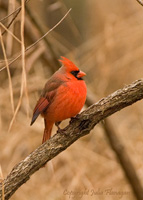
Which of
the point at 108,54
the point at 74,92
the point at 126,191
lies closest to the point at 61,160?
the point at 126,191

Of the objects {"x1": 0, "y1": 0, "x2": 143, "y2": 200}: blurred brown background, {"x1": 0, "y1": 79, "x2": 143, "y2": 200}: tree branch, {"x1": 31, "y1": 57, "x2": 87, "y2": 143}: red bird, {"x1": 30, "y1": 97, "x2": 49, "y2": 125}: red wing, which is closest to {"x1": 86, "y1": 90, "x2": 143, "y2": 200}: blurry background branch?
{"x1": 0, "y1": 0, "x2": 143, "y2": 200}: blurred brown background

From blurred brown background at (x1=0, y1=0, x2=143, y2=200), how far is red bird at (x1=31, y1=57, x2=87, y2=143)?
86 centimetres

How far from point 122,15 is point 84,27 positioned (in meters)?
1.32

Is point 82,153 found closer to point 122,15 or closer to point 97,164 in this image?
point 97,164

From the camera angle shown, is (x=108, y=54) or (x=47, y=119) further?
(x=108, y=54)

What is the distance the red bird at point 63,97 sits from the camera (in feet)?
10.5

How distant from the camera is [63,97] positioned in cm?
325

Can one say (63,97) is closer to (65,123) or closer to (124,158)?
(124,158)

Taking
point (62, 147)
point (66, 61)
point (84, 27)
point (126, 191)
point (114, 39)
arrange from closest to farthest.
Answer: point (62, 147), point (66, 61), point (126, 191), point (114, 39), point (84, 27)

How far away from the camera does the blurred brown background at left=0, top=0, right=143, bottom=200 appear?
4.71 metres

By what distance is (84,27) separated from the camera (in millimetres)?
7824

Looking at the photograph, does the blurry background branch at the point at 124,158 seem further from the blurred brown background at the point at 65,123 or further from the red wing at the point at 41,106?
the red wing at the point at 41,106

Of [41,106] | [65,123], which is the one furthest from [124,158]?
[65,123]

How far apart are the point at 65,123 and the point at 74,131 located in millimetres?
2640
